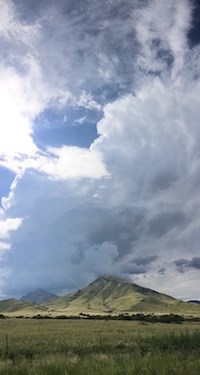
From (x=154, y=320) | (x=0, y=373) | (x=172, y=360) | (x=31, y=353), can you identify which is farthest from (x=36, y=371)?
(x=154, y=320)

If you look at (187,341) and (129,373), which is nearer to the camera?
(129,373)

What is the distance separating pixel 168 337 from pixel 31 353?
308 inches

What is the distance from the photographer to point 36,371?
15555mm

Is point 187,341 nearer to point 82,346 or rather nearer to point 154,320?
point 82,346

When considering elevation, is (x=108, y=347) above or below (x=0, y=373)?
above

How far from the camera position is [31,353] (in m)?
27.0

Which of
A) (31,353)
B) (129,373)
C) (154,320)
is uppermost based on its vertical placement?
(154,320)

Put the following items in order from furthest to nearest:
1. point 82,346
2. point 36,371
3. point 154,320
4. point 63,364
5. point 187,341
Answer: point 154,320, point 82,346, point 187,341, point 63,364, point 36,371

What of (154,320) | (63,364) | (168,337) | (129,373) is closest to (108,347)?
(168,337)

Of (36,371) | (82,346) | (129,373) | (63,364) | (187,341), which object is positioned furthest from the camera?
(82,346)

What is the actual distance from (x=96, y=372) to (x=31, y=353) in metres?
13.3

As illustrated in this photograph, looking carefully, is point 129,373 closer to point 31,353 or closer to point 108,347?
point 31,353

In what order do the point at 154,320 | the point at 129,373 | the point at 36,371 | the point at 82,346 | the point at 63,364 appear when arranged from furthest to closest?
the point at 154,320
the point at 82,346
the point at 63,364
the point at 36,371
the point at 129,373

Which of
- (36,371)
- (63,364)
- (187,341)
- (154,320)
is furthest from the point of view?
(154,320)
